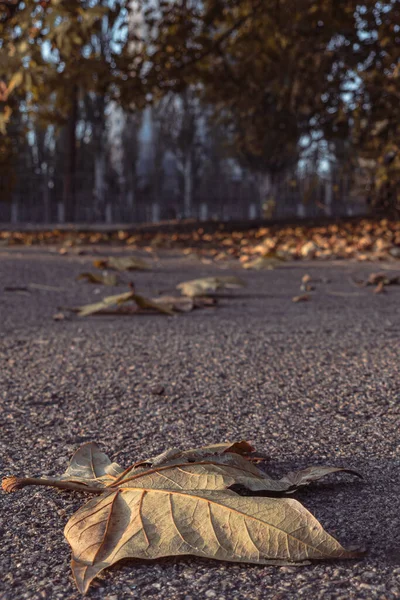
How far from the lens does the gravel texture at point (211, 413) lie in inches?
25.9

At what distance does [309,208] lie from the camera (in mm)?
24719

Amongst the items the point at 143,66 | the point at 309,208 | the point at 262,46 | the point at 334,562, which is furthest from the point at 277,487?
the point at 309,208

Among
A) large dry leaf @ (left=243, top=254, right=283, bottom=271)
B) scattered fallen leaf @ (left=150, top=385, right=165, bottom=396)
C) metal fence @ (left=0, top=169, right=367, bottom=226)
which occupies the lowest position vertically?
scattered fallen leaf @ (left=150, top=385, right=165, bottom=396)

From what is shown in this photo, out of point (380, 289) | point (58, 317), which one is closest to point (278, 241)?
point (380, 289)

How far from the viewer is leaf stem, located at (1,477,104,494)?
0.82 metres

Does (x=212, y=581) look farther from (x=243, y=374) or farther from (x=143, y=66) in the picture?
(x=143, y=66)

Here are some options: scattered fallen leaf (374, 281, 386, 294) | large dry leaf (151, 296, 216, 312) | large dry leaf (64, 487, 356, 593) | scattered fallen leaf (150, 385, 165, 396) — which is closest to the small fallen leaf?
large dry leaf (151, 296, 216, 312)

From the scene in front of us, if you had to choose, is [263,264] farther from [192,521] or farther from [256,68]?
[256,68]

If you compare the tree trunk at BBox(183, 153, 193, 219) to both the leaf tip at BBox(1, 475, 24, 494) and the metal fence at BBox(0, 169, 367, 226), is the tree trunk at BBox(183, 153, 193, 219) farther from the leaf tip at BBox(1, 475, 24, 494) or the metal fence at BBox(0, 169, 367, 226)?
the leaf tip at BBox(1, 475, 24, 494)

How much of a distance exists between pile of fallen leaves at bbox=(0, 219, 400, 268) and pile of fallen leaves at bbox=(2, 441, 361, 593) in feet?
11.0

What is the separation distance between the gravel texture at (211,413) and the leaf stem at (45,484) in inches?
0.6

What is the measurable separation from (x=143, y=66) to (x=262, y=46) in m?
1.38

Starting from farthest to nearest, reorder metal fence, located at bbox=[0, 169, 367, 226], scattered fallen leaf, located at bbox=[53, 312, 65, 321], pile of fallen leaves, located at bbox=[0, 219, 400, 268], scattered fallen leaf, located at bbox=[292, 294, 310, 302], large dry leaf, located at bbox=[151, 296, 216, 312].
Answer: metal fence, located at bbox=[0, 169, 367, 226]
pile of fallen leaves, located at bbox=[0, 219, 400, 268]
scattered fallen leaf, located at bbox=[292, 294, 310, 302]
large dry leaf, located at bbox=[151, 296, 216, 312]
scattered fallen leaf, located at bbox=[53, 312, 65, 321]

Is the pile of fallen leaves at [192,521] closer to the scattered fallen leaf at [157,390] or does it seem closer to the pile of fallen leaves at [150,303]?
→ the scattered fallen leaf at [157,390]
